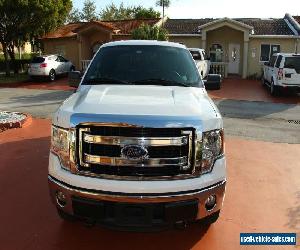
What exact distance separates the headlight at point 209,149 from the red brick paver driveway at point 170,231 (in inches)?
40.3

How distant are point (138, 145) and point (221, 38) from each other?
24.4 m

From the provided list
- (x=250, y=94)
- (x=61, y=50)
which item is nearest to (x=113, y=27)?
(x=61, y=50)

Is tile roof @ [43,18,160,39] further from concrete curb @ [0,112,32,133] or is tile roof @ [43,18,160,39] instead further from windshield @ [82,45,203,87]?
windshield @ [82,45,203,87]

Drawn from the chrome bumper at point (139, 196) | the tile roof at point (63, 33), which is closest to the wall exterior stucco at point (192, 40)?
the tile roof at point (63, 33)

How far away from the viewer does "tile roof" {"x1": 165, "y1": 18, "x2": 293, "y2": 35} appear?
25.2 metres

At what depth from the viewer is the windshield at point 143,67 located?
4977mm

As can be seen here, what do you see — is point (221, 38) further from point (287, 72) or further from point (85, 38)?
point (287, 72)

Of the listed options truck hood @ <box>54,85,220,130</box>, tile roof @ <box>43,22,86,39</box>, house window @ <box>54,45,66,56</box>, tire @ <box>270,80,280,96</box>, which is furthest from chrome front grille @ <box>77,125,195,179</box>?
house window @ <box>54,45,66,56</box>

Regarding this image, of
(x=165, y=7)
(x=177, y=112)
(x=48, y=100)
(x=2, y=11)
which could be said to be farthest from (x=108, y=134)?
(x=165, y=7)

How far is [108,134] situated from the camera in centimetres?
347

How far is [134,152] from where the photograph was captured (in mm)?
3482

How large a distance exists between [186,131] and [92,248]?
66.5 inches

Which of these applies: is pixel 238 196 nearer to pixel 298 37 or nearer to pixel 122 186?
pixel 122 186

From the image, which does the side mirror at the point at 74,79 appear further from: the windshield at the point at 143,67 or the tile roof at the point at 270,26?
the tile roof at the point at 270,26
